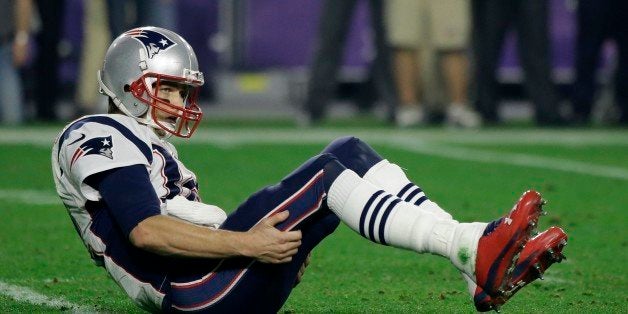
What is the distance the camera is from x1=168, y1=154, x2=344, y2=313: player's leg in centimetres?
352

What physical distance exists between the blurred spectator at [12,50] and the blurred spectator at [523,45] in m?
3.59

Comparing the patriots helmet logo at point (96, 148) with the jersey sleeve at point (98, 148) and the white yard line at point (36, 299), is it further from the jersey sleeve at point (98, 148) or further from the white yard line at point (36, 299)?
the white yard line at point (36, 299)

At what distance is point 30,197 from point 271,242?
3.49m

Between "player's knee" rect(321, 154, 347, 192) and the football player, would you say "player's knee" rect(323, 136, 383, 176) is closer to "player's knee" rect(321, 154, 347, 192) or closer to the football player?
the football player

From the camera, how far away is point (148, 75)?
3795 mm

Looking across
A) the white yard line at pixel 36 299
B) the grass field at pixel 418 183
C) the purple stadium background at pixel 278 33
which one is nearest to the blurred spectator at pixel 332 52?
the grass field at pixel 418 183

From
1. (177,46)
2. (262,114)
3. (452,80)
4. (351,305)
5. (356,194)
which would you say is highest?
(177,46)

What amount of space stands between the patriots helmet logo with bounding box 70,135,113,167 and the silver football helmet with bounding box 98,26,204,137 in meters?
0.31

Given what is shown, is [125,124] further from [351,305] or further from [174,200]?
[351,305]

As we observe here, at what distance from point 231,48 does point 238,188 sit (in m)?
8.68

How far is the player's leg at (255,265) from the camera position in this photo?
3520 millimetres

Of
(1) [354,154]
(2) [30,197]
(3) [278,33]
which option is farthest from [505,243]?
(3) [278,33]

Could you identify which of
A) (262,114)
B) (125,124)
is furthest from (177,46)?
(262,114)

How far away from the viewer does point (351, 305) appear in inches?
165
